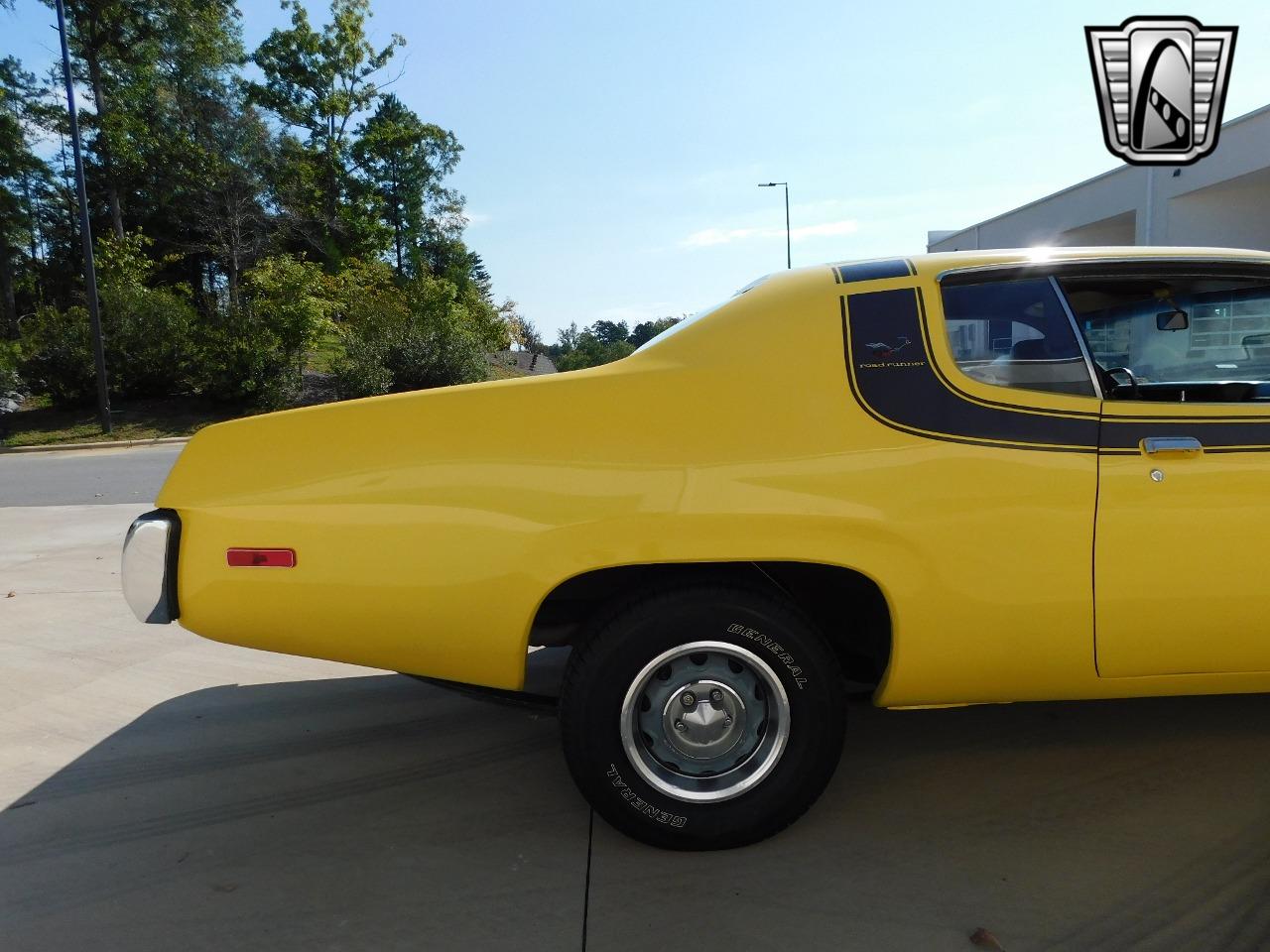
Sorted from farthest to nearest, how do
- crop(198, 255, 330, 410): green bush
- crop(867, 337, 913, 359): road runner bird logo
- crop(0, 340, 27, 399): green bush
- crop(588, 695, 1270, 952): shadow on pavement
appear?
crop(198, 255, 330, 410): green bush → crop(0, 340, 27, 399): green bush → crop(867, 337, 913, 359): road runner bird logo → crop(588, 695, 1270, 952): shadow on pavement

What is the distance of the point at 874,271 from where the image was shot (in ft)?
8.63

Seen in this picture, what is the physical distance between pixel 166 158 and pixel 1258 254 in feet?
145

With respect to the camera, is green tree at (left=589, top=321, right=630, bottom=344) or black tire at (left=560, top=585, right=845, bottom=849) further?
green tree at (left=589, top=321, right=630, bottom=344)

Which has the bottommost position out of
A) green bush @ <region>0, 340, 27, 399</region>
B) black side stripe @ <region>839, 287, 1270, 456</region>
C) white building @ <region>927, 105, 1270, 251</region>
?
black side stripe @ <region>839, 287, 1270, 456</region>

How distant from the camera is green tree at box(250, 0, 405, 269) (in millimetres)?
40719

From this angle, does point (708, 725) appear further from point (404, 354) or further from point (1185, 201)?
point (404, 354)

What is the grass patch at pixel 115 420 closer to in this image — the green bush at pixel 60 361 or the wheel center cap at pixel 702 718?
the green bush at pixel 60 361

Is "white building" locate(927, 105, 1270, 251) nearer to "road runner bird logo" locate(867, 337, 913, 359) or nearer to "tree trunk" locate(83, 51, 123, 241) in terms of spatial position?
"road runner bird logo" locate(867, 337, 913, 359)

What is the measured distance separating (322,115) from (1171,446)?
46.8m

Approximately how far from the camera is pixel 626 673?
2.38 m

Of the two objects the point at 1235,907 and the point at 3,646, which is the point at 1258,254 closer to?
the point at 1235,907

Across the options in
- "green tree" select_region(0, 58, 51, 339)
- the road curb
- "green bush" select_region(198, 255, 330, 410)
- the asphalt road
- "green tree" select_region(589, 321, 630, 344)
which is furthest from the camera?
"green tree" select_region(589, 321, 630, 344)

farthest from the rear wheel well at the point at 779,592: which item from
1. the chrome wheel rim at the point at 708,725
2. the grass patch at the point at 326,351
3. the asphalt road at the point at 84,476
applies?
the grass patch at the point at 326,351

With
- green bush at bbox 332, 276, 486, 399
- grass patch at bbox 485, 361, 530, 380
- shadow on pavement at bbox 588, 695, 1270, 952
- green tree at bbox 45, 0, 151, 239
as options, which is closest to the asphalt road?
green bush at bbox 332, 276, 486, 399
